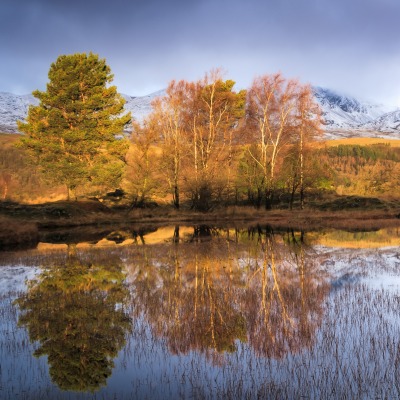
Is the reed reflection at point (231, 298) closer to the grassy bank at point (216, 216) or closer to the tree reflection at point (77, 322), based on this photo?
the tree reflection at point (77, 322)

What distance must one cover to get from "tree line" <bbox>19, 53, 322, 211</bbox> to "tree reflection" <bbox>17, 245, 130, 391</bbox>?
28.8 meters

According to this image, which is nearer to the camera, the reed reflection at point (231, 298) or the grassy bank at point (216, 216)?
the reed reflection at point (231, 298)

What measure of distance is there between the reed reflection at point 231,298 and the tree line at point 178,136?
80.9 ft

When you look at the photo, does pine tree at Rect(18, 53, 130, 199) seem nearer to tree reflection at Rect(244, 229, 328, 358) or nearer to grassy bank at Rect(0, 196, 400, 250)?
grassy bank at Rect(0, 196, 400, 250)

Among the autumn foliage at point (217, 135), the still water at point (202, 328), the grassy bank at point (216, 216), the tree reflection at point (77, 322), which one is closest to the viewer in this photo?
the still water at point (202, 328)

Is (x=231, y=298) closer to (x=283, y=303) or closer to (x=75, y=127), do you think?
(x=283, y=303)

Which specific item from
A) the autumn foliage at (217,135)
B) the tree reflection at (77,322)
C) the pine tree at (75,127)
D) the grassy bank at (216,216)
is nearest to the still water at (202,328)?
the tree reflection at (77,322)

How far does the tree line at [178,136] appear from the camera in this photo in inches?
1663

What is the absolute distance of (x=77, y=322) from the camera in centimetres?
936

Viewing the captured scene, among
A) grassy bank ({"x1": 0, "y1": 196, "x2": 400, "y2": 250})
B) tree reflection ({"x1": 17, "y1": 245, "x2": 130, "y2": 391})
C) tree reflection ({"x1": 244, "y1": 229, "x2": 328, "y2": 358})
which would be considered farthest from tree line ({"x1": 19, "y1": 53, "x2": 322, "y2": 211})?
tree reflection ({"x1": 17, "y1": 245, "x2": 130, "y2": 391})

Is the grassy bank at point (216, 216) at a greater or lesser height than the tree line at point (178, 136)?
lesser

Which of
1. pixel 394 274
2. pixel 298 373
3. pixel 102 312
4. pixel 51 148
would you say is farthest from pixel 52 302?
pixel 51 148

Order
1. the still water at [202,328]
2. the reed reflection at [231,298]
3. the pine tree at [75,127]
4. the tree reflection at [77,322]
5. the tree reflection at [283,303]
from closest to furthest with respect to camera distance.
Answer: the still water at [202,328] → the tree reflection at [77,322] → the tree reflection at [283,303] → the reed reflection at [231,298] → the pine tree at [75,127]

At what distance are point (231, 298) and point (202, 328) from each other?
251cm
